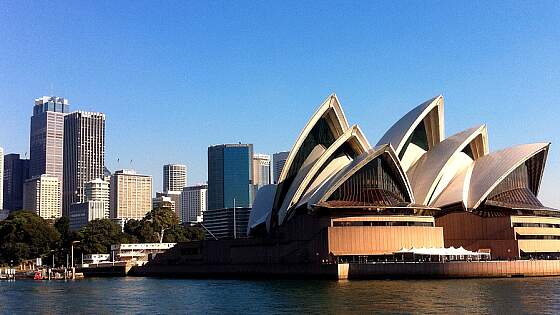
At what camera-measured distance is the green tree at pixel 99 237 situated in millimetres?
117500

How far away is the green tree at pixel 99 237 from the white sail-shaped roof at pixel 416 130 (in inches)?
2257

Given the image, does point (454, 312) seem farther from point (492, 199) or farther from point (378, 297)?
point (492, 199)

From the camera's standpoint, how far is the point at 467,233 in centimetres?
7462

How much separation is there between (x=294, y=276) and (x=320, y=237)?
4.70m

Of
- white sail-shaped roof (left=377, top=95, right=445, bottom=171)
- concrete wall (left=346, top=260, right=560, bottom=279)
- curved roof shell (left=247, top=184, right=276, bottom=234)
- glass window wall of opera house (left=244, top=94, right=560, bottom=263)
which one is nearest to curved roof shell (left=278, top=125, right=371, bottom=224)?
glass window wall of opera house (left=244, top=94, right=560, bottom=263)

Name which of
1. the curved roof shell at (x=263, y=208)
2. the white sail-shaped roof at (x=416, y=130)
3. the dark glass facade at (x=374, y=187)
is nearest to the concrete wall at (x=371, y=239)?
the dark glass facade at (x=374, y=187)

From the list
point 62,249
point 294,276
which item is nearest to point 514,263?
point 294,276

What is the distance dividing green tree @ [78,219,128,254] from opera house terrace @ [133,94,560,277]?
40092 millimetres

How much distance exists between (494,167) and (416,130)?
30.5 ft

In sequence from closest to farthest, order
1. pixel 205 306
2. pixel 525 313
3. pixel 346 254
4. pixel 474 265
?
pixel 525 313, pixel 205 306, pixel 474 265, pixel 346 254

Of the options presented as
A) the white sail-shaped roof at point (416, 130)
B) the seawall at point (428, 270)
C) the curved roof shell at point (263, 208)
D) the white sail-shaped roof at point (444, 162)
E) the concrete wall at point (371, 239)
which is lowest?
the seawall at point (428, 270)

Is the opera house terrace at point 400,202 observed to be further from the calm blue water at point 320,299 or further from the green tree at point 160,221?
the green tree at point 160,221

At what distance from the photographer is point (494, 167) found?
75.8 m

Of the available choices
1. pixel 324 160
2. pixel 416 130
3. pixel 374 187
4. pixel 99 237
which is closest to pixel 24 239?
pixel 99 237
